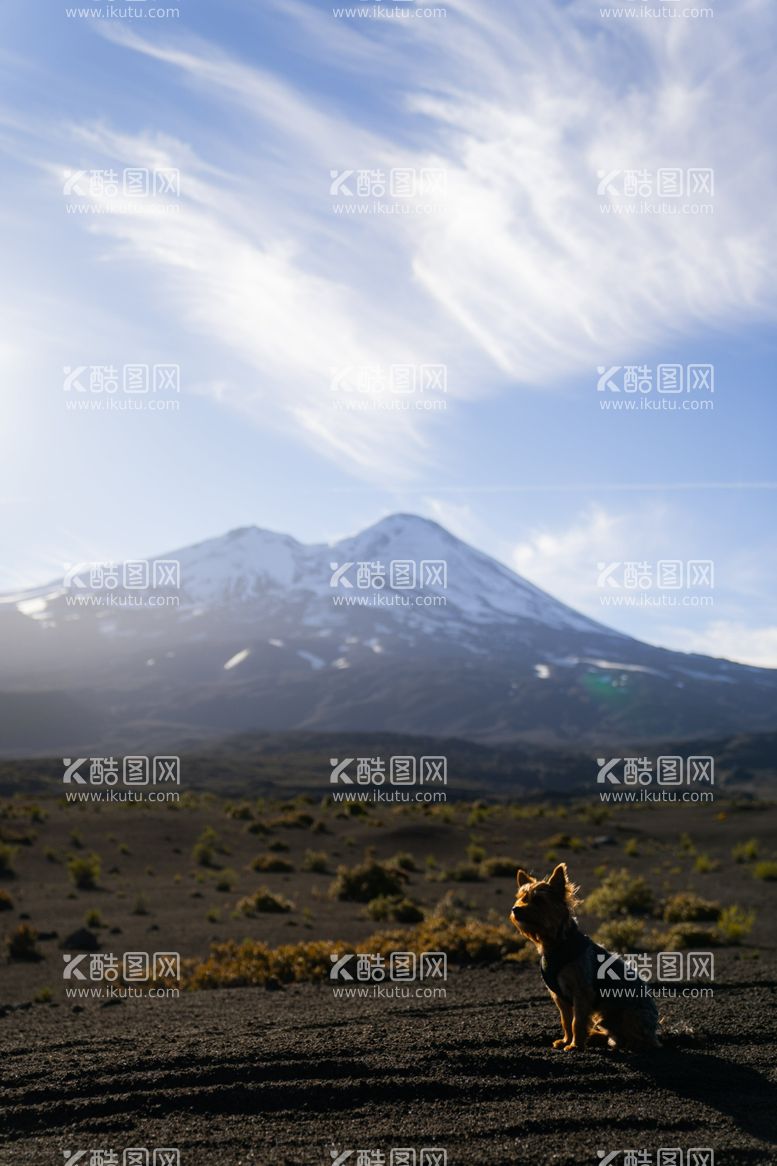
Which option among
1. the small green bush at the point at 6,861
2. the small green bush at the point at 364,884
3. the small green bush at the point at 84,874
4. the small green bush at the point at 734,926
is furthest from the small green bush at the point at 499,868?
the small green bush at the point at 6,861

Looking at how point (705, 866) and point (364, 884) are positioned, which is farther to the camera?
point (705, 866)

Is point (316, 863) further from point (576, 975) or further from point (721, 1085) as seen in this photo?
point (721, 1085)

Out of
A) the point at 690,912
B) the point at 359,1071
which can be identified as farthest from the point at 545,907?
the point at 690,912

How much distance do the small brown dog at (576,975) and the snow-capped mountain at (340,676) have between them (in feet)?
287

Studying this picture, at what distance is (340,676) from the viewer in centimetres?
14475

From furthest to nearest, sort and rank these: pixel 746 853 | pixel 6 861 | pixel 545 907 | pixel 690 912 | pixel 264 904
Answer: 1. pixel 746 853
2. pixel 6 861
3. pixel 264 904
4. pixel 690 912
5. pixel 545 907

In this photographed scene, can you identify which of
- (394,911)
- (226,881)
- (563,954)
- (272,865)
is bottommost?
(272,865)

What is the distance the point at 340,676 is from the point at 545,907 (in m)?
141

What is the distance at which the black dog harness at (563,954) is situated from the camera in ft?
16.5

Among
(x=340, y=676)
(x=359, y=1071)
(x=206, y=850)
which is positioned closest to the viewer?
(x=359, y=1071)

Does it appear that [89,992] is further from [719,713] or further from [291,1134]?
[719,713]

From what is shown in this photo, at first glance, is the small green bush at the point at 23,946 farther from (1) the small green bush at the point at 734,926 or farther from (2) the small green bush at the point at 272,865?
(1) the small green bush at the point at 734,926

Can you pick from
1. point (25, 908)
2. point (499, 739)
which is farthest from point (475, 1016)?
point (499, 739)

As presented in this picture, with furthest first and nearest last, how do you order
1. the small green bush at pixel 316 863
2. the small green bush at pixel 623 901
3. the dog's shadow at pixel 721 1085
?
the small green bush at pixel 316 863 → the small green bush at pixel 623 901 → the dog's shadow at pixel 721 1085
